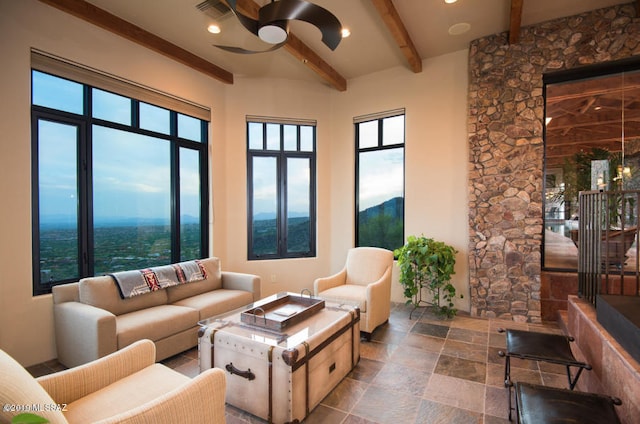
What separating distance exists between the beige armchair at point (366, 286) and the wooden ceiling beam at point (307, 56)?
2594 millimetres

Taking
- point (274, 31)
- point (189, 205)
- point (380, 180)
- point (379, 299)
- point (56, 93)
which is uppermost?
point (274, 31)

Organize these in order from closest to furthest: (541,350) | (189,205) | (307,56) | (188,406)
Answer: (188,406) < (541,350) < (307,56) < (189,205)

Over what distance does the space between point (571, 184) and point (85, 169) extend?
5.47 m

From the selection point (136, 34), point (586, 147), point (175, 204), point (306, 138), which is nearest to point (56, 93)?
point (136, 34)

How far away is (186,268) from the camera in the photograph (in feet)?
12.1

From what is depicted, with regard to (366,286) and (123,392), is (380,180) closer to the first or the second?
(366,286)

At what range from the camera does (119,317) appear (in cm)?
292

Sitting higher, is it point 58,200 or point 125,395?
point 58,200

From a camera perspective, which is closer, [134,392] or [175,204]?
[134,392]

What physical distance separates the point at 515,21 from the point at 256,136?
11.9 feet

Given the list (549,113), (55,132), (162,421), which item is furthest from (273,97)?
(162,421)

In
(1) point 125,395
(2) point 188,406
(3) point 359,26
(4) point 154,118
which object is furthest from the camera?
(4) point 154,118

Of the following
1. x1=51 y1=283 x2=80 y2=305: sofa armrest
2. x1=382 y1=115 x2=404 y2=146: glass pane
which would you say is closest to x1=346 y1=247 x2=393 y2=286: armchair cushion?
x1=382 y1=115 x2=404 y2=146: glass pane

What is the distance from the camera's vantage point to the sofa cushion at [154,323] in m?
2.65
